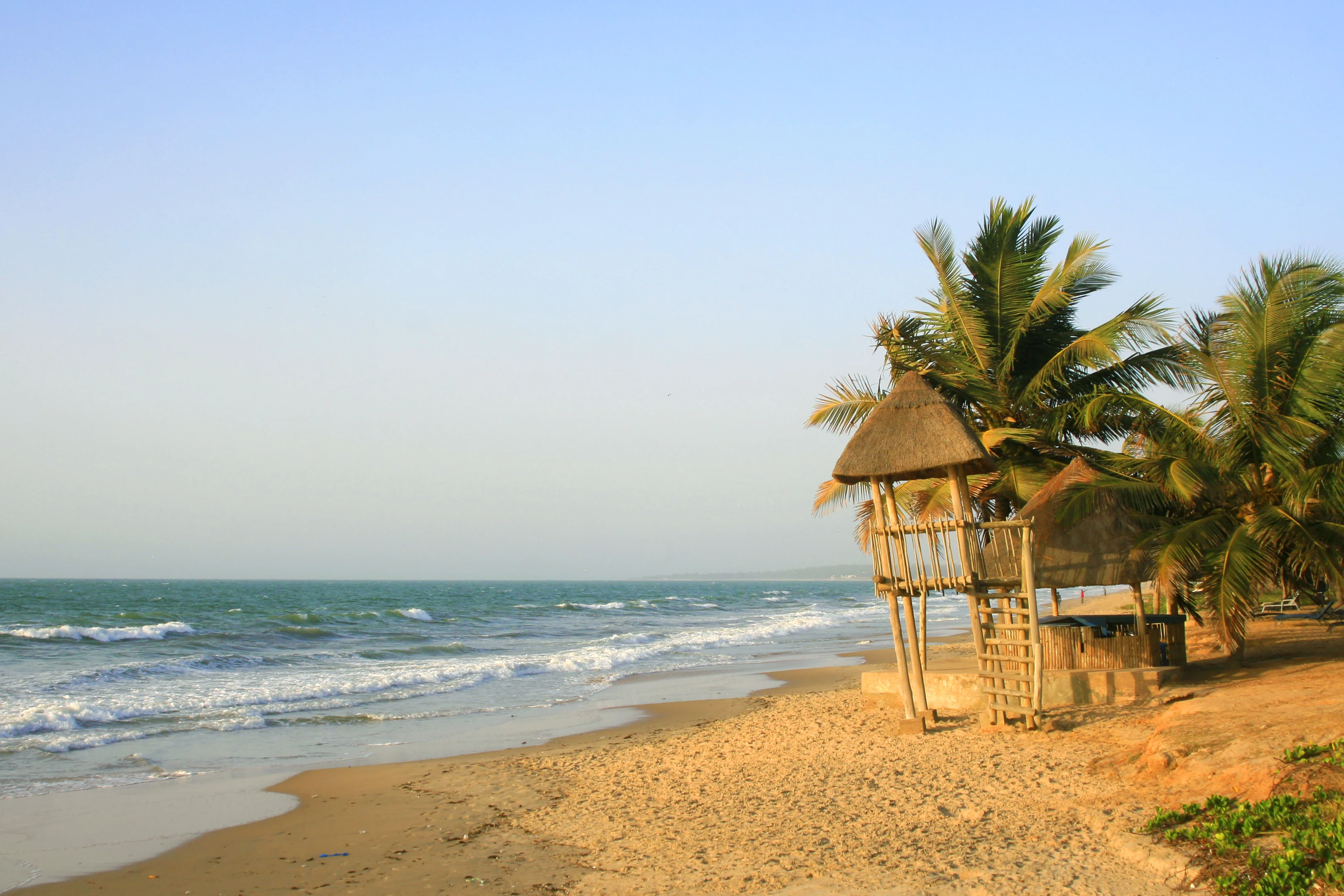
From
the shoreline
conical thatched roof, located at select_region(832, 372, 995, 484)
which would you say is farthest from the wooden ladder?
the shoreline

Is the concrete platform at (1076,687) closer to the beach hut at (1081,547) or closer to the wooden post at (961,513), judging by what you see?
the beach hut at (1081,547)

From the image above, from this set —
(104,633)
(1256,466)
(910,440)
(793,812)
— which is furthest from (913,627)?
(104,633)

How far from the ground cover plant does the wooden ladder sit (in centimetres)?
340

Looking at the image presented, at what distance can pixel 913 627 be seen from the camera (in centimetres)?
1070

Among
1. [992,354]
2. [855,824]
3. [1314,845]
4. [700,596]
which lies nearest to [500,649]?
[992,354]

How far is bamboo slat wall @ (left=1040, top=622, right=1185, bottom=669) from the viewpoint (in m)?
11.2

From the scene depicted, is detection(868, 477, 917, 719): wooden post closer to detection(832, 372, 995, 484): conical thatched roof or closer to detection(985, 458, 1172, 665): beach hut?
detection(832, 372, 995, 484): conical thatched roof

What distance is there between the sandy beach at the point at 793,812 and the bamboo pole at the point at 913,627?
491 millimetres

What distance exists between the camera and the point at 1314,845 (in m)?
5.14

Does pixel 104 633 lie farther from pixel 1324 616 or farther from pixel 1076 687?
pixel 1324 616

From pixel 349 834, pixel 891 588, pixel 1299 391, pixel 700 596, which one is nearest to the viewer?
pixel 349 834

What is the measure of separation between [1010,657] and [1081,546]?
7.73 feet

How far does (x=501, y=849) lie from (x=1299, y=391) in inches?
403

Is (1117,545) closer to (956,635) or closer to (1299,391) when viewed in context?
(1299,391)
